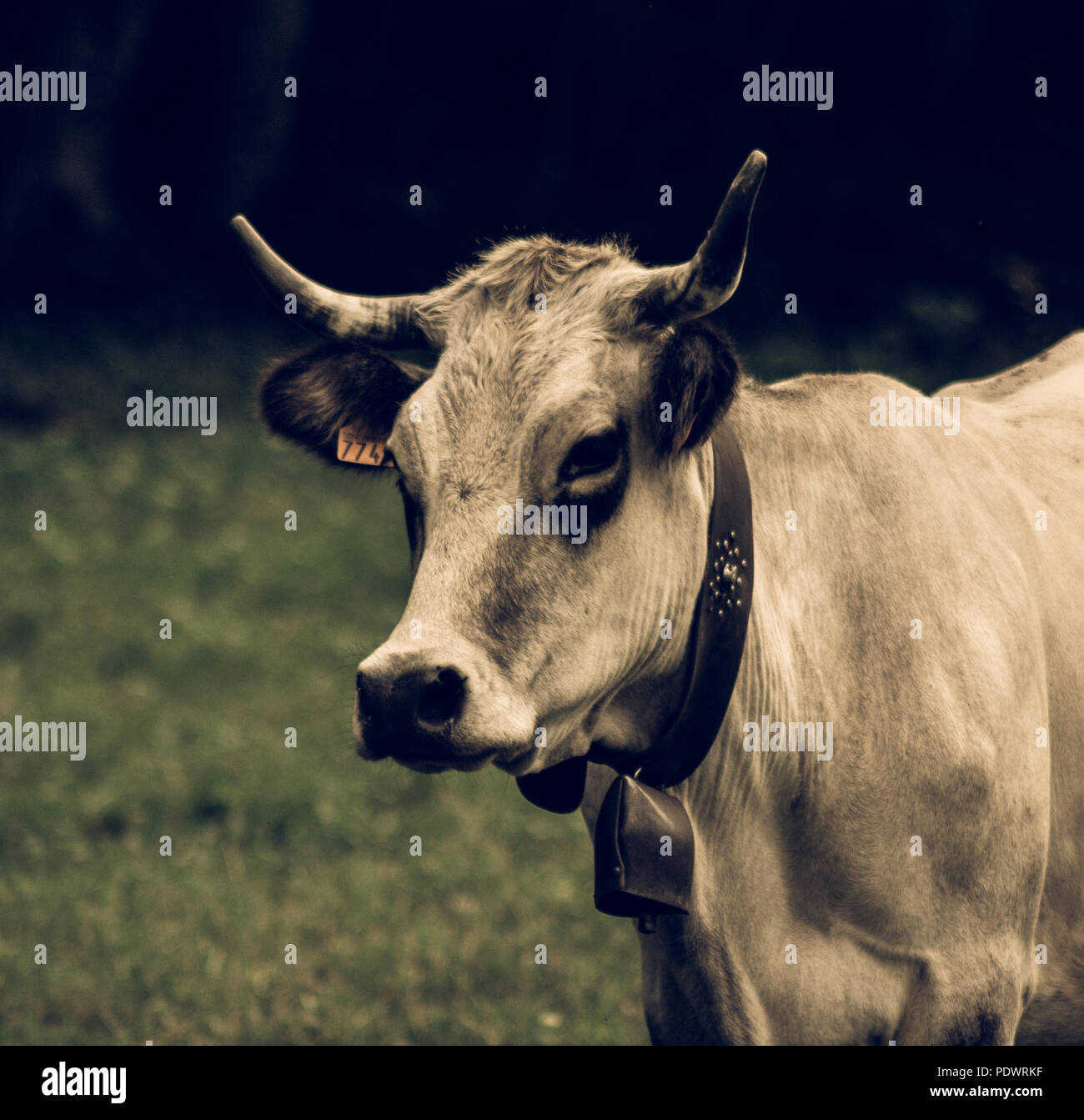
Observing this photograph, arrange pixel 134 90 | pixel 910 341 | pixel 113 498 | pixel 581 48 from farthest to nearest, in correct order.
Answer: pixel 134 90 < pixel 581 48 < pixel 910 341 < pixel 113 498

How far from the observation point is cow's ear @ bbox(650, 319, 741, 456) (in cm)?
290

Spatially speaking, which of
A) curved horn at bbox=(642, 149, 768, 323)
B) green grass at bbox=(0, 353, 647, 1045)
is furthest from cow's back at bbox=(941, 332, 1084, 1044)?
green grass at bbox=(0, 353, 647, 1045)

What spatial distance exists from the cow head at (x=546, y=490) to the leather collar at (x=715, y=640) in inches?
1.5

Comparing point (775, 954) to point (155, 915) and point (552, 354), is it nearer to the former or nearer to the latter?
point (552, 354)

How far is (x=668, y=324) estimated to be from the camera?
116 inches

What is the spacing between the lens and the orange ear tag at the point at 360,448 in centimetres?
338

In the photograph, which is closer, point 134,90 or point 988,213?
point 988,213

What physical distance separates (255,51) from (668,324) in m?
14.6

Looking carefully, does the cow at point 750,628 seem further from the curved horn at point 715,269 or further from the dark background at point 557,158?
the dark background at point 557,158

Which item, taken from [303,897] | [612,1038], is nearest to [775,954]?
[612,1038]

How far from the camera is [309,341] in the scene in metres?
8.66

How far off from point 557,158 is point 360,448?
40.0 feet

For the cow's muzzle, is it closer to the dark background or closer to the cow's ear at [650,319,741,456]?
the cow's ear at [650,319,741,456]

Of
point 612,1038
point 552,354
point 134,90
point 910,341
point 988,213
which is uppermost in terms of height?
point 134,90
